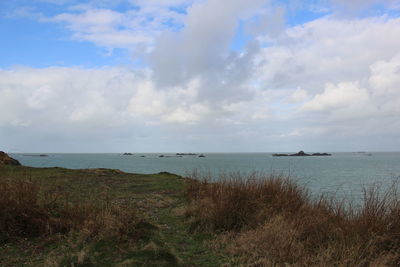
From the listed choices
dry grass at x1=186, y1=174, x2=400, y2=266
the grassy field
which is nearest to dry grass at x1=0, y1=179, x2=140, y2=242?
the grassy field

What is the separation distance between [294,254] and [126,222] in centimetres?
357

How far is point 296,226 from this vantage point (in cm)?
621

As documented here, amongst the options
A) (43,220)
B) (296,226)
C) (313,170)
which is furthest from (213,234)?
(313,170)

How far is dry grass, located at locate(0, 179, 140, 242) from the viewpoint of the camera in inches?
237

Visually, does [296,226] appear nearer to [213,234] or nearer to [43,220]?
[213,234]

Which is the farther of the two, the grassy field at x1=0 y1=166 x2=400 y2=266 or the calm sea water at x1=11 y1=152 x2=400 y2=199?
the calm sea water at x1=11 y1=152 x2=400 y2=199

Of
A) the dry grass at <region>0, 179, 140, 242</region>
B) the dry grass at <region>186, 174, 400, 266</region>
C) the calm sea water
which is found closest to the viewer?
the dry grass at <region>186, 174, 400, 266</region>

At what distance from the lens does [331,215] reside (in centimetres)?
677

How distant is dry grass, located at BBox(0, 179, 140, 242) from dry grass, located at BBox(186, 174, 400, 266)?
2.23m

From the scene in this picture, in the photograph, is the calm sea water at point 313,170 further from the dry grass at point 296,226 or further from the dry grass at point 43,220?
the dry grass at point 43,220

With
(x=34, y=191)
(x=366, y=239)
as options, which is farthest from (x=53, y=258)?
(x=366, y=239)

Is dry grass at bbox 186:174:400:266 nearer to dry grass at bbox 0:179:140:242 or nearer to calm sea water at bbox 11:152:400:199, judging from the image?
calm sea water at bbox 11:152:400:199

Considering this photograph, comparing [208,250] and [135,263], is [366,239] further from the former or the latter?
[135,263]

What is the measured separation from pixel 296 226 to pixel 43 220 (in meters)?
5.87
